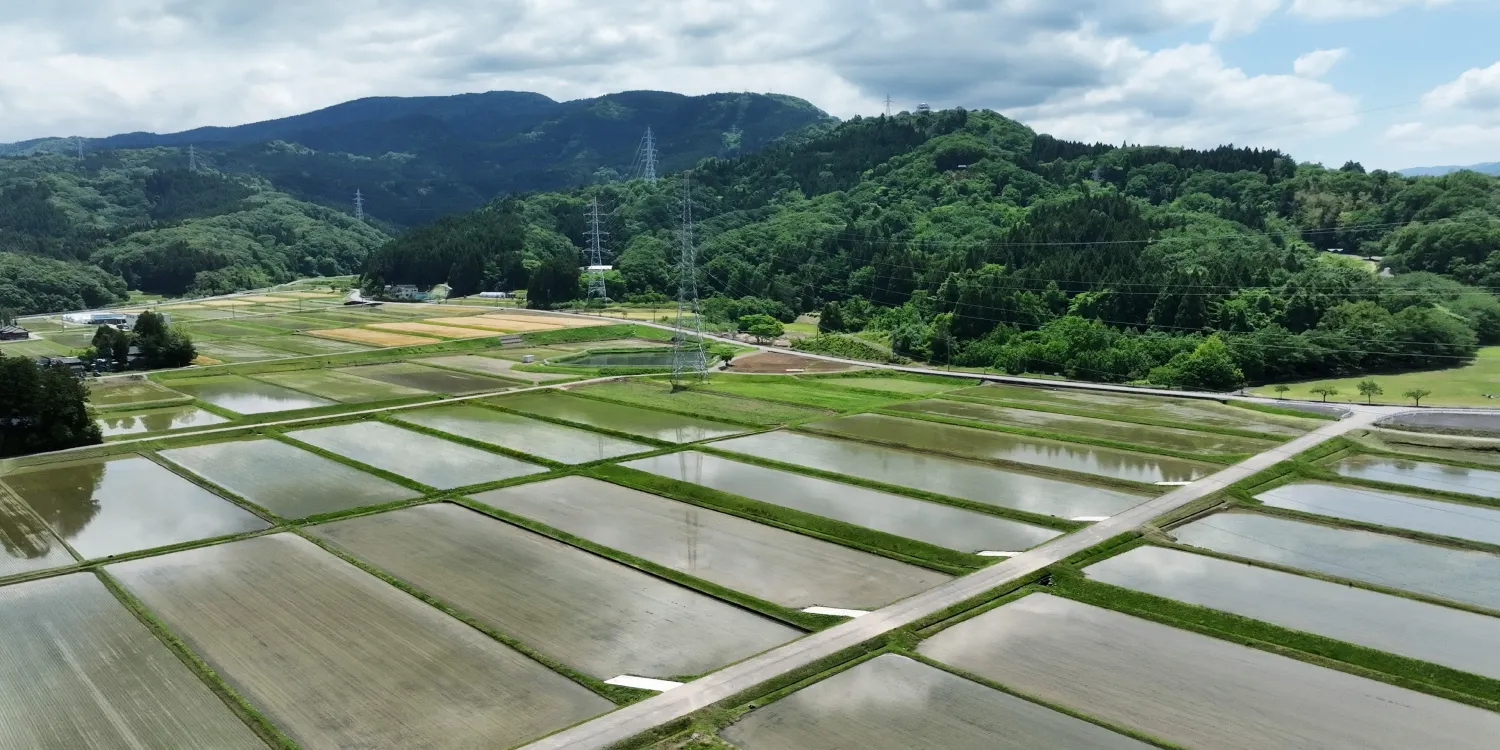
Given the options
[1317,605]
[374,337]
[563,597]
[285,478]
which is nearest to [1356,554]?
[1317,605]

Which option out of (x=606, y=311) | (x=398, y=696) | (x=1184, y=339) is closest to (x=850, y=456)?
(x=398, y=696)

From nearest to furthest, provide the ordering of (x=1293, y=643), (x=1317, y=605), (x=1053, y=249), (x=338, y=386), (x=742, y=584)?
(x=1293, y=643) < (x=1317, y=605) < (x=742, y=584) < (x=338, y=386) < (x=1053, y=249)

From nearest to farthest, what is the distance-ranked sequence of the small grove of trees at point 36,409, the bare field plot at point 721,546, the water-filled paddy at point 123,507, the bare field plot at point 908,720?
the bare field plot at point 908,720 → the bare field plot at point 721,546 → the water-filled paddy at point 123,507 → the small grove of trees at point 36,409

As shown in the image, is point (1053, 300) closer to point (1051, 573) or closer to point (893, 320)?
point (893, 320)

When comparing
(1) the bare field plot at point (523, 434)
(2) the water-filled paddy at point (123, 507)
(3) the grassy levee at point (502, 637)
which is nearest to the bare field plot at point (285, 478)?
(2) the water-filled paddy at point (123, 507)

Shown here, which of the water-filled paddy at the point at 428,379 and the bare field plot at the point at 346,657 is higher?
the water-filled paddy at the point at 428,379

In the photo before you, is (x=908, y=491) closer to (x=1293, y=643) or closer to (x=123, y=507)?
(x=1293, y=643)

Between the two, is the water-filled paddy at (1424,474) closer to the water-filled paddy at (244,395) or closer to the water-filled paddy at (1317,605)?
the water-filled paddy at (1317,605)
